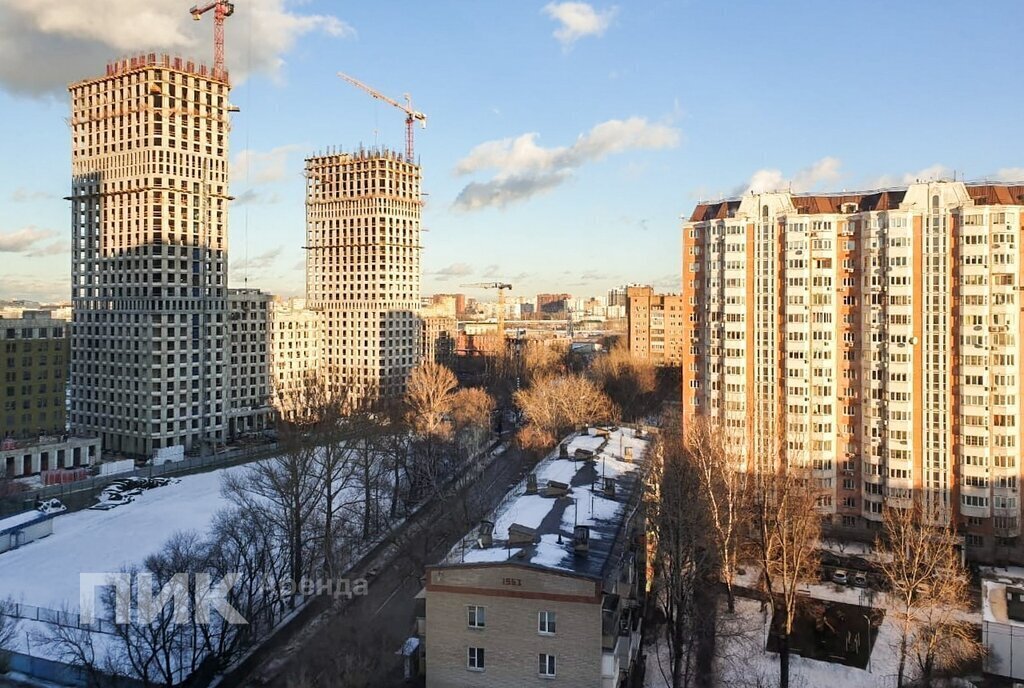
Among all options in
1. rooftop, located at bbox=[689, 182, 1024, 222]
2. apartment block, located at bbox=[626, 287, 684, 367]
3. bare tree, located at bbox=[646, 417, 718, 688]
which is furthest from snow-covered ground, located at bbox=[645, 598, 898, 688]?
apartment block, located at bbox=[626, 287, 684, 367]

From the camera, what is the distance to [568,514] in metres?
34.8

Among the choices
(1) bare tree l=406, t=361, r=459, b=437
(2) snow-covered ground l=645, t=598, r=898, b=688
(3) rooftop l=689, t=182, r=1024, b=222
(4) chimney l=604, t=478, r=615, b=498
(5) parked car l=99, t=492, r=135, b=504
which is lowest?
(2) snow-covered ground l=645, t=598, r=898, b=688

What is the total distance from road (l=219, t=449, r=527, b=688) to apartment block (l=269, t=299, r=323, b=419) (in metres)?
41.2

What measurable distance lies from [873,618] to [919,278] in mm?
21151

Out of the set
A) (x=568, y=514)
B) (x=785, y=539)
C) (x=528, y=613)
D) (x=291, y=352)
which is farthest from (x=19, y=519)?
(x=291, y=352)

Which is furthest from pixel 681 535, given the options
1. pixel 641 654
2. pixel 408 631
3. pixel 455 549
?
pixel 408 631

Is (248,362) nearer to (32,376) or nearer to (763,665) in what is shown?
(32,376)

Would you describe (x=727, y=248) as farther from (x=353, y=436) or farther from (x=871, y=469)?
(x=353, y=436)

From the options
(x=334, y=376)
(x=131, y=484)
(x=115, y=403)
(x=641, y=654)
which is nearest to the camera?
(x=641, y=654)

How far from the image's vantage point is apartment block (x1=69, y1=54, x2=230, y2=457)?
68.2m

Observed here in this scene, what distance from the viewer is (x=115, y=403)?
229 feet

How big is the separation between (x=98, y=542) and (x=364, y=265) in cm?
5532

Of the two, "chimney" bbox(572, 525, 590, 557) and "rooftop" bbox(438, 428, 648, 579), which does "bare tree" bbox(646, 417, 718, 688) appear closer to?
"rooftop" bbox(438, 428, 648, 579)

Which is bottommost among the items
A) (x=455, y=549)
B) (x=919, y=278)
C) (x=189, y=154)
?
(x=455, y=549)
